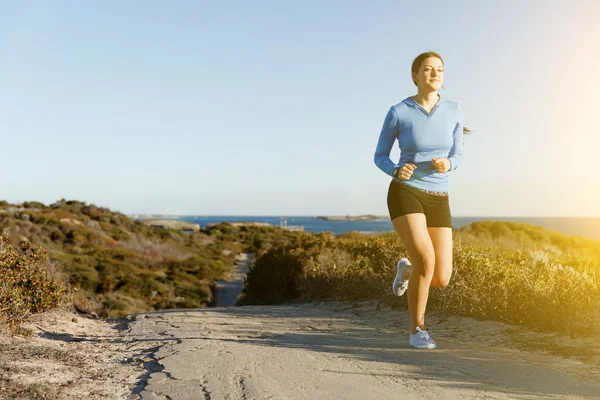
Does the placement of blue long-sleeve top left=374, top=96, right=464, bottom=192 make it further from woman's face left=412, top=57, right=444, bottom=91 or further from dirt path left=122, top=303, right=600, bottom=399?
dirt path left=122, top=303, right=600, bottom=399

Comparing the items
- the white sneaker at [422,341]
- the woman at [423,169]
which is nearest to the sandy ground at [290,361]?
the white sneaker at [422,341]

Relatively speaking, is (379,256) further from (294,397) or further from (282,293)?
(294,397)

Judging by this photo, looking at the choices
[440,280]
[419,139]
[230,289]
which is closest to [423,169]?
[419,139]

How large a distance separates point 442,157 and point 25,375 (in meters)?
4.07

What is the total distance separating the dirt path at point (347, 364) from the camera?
4137 mm

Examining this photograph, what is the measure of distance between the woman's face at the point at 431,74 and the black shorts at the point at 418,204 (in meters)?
0.97

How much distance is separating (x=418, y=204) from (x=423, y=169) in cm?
35

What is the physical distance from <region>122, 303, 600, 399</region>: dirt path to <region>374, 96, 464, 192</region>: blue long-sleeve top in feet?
5.47

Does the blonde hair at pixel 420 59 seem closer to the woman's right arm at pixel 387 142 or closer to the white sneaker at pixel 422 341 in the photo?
the woman's right arm at pixel 387 142

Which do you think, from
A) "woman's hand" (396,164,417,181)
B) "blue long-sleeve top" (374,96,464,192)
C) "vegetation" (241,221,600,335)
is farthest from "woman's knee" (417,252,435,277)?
"vegetation" (241,221,600,335)

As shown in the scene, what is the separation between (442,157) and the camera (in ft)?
17.4

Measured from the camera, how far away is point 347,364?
499 cm

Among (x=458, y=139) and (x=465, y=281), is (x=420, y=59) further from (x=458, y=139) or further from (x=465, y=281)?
(x=465, y=281)

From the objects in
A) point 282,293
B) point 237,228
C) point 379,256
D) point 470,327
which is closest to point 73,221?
point 237,228
